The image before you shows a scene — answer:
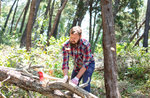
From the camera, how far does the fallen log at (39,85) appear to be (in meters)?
2.90

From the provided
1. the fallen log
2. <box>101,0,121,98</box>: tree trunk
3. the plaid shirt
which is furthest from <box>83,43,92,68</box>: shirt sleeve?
<box>101,0,121,98</box>: tree trunk

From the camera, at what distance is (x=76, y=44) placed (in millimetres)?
3102

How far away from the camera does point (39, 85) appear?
312cm

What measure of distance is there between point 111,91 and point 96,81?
2.75m

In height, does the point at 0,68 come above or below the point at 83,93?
above

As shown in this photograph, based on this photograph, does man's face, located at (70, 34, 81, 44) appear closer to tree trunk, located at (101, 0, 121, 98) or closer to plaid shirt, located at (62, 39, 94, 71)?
plaid shirt, located at (62, 39, 94, 71)

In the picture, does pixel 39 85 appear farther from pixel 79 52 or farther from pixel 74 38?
pixel 74 38

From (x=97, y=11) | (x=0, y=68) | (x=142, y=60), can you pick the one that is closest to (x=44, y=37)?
(x=0, y=68)

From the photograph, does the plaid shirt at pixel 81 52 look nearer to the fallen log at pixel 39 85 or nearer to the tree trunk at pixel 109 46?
the fallen log at pixel 39 85

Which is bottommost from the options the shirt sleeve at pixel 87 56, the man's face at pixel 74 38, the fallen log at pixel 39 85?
the fallen log at pixel 39 85

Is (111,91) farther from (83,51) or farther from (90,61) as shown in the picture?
(83,51)

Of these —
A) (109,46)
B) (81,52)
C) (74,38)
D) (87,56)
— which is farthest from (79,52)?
(109,46)

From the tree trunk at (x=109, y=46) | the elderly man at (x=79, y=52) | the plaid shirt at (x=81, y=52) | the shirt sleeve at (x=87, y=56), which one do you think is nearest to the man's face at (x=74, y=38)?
the elderly man at (x=79, y=52)

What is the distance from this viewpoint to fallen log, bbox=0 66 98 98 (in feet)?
9.52
